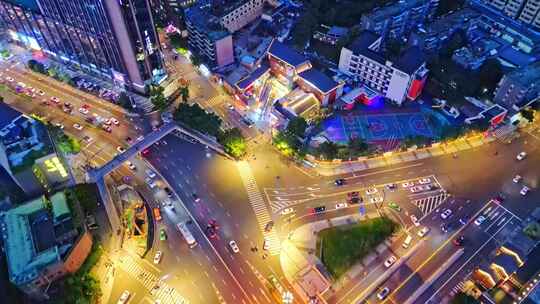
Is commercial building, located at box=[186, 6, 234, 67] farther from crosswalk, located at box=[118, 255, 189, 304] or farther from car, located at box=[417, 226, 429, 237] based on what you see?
car, located at box=[417, 226, 429, 237]

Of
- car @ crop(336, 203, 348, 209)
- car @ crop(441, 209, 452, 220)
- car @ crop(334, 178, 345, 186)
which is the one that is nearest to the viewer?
car @ crop(441, 209, 452, 220)

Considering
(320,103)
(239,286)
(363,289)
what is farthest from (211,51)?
(363,289)

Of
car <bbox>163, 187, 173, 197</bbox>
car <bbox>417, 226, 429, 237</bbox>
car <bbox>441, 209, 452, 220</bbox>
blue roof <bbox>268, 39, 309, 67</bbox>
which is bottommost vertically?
car <bbox>417, 226, 429, 237</bbox>

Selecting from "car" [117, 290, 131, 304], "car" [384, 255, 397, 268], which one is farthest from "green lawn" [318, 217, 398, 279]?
"car" [117, 290, 131, 304]

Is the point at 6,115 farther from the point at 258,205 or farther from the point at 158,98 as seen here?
the point at 258,205

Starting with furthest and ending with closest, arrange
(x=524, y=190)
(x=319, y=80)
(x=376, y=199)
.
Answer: (x=319, y=80) → (x=524, y=190) → (x=376, y=199)

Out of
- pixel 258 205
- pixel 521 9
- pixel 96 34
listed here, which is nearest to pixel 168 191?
pixel 258 205
